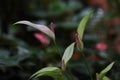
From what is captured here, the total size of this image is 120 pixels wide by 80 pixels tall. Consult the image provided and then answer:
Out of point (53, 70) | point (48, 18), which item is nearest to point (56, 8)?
point (48, 18)

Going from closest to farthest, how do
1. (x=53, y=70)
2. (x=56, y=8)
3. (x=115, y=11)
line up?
(x=53, y=70) < (x=115, y=11) < (x=56, y=8)

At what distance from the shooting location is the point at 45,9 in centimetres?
247

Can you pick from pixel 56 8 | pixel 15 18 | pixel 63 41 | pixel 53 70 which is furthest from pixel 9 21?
pixel 53 70

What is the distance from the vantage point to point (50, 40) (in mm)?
1980

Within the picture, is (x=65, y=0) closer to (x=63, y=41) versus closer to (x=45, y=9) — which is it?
(x=45, y=9)

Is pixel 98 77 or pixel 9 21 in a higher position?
pixel 98 77

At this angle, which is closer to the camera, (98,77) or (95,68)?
(98,77)

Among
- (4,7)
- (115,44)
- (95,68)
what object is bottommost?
(115,44)

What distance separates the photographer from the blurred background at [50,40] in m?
1.26

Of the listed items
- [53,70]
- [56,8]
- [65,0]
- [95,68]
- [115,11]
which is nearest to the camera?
[53,70]

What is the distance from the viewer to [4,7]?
6.24 ft

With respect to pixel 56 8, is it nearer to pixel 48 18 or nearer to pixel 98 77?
pixel 48 18

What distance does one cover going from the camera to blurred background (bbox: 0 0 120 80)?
4.13ft

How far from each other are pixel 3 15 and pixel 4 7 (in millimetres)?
47
